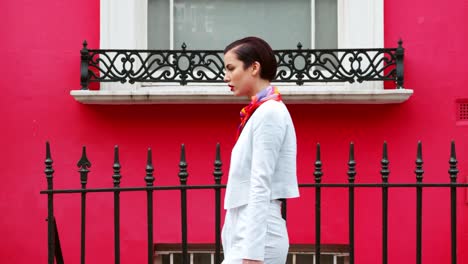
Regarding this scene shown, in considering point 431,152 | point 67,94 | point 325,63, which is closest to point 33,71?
point 67,94

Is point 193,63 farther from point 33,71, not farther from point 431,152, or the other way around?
point 431,152

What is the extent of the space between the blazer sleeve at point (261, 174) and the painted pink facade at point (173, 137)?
2.30 metres

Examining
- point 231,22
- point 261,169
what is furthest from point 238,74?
point 231,22

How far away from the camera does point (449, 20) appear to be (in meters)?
5.13

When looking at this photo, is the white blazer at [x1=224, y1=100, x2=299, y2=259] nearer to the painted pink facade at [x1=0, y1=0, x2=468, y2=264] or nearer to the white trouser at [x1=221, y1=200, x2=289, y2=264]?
the white trouser at [x1=221, y1=200, x2=289, y2=264]

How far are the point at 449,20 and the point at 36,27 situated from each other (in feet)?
9.54

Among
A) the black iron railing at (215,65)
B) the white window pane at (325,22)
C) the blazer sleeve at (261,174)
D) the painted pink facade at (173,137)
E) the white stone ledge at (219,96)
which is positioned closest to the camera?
the blazer sleeve at (261,174)

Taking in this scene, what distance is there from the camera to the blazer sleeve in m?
2.79

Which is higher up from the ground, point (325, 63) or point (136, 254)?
point (325, 63)

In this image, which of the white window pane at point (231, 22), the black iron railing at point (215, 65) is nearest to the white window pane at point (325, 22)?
the white window pane at point (231, 22)

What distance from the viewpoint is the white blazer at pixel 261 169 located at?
2791mm

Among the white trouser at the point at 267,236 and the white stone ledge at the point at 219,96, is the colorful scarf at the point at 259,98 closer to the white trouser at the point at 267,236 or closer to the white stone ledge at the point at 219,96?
A: the white trouser at the point at 267,236

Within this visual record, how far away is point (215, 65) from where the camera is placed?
5.16 metres

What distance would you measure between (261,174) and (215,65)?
96.3 inches
